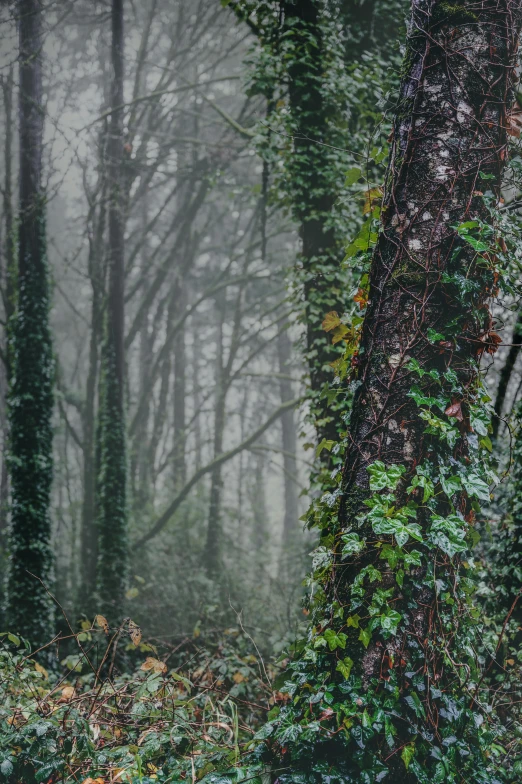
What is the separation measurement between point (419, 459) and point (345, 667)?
3.48ft

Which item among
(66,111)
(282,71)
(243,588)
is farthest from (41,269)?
(243,588)

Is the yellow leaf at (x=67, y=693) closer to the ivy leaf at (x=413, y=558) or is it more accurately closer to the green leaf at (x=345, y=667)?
the green leaf at (x=345, y=667)

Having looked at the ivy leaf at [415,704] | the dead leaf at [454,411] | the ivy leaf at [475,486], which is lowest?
the ivy leaf at [415,704]

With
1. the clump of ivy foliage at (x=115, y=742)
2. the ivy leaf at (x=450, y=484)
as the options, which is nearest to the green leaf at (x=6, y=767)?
the clump of ivy foliage at (x=115, y=742)

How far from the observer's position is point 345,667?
99.0 inches

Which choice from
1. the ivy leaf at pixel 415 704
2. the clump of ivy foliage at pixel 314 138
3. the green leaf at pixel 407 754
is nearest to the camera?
the green leaf at pixel 407 754

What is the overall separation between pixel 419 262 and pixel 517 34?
4.53ft

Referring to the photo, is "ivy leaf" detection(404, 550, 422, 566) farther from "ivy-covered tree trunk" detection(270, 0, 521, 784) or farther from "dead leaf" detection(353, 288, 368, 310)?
"dead leaf" detection(353, 288, 368, 310)

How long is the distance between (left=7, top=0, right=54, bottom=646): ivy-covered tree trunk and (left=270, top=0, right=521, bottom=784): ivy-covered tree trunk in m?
6.72

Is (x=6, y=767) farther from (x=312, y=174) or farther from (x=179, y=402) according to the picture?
(x=179, y=402)

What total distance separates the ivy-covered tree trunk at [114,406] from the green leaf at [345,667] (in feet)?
25.7

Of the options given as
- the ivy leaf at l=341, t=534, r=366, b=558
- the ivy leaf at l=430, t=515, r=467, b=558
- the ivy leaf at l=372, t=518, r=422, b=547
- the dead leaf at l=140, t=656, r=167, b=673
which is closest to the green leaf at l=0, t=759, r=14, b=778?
the dead leaf at l=140, t=656, r=167, b=673

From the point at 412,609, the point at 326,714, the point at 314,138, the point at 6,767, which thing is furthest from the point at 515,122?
the point at 6,767

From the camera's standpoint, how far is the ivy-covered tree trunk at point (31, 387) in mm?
8180
